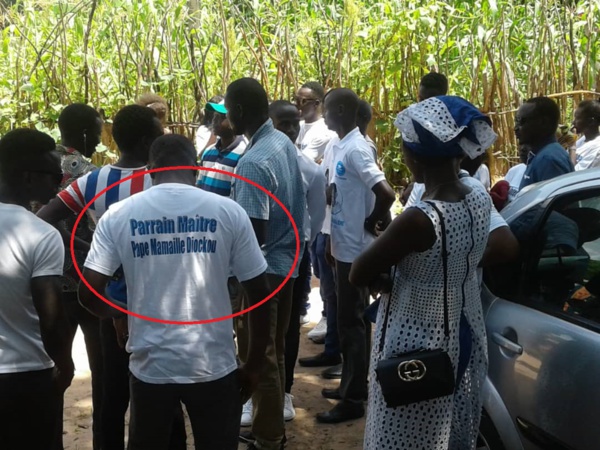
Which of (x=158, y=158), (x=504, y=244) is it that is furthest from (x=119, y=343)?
(x=504, y=244)

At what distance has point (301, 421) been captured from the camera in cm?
517

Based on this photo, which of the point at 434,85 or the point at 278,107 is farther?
the point at 434,85

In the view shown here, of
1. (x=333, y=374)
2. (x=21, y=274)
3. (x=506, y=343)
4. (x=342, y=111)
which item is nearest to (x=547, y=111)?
(x=342, y=111)

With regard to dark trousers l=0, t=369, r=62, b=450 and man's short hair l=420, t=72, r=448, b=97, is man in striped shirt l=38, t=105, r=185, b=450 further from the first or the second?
man's short hair l=420, t=72, r=448, b=97

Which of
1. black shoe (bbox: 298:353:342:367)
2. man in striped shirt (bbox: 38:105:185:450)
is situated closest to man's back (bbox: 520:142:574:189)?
black shoe (bbox: 298:353:342:367)

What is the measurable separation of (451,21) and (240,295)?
652 centimetres

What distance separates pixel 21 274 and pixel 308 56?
784 cm

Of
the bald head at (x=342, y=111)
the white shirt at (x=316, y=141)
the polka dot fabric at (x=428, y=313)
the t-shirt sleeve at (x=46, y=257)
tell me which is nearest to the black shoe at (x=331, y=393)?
the bald head at (x=342, y=111)

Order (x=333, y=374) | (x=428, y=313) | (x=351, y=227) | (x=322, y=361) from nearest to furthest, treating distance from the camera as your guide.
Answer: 1. (x=428, y=313)
2. (x=351, y=227)
3. (x=333, y=374)
4. (x=322, y=361)

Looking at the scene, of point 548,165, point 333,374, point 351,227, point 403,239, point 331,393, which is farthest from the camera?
point 333,374

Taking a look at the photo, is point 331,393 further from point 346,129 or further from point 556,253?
point 556,253

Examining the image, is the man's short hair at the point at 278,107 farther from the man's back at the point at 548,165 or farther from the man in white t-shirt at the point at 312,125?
the man's back at the point at 548,165

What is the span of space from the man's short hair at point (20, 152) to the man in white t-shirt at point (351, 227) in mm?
2315

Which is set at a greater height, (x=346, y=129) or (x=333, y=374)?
(x=346, y=129)
